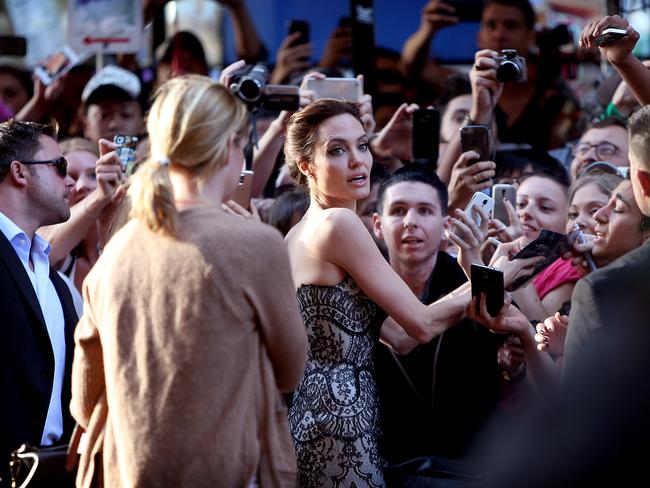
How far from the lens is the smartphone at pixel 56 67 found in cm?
629

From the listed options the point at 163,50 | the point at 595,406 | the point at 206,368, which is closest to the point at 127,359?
the point at 206,368

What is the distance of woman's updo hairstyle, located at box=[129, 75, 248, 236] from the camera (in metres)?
2.70

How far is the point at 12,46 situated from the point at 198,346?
4.46 metres

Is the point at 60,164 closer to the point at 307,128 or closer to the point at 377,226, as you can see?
the point at 307,128

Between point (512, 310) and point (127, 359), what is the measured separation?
1533 millimetres

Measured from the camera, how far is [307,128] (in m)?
3.89

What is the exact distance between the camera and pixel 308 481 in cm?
356

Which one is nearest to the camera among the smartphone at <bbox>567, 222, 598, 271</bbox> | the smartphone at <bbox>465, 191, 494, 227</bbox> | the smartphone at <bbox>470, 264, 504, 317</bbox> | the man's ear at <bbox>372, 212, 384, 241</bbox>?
the smartphone at <bbox>470, 264, 504, 317</bbox>

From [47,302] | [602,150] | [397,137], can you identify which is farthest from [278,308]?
[602,150]

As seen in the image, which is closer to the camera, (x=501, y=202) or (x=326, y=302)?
(x=326, y=302)

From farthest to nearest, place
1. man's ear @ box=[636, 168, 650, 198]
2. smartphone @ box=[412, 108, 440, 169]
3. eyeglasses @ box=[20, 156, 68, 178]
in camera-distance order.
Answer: smartphone @ box=[412, 108, 440, 169], eyeglasses @ box=[20, 156, 68, 178], man's ear @ box=[636, 168, 650, 198]

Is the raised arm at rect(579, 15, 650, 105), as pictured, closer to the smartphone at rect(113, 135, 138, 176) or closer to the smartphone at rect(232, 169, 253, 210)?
the smartphone at rect(232, 169, 253, 210)

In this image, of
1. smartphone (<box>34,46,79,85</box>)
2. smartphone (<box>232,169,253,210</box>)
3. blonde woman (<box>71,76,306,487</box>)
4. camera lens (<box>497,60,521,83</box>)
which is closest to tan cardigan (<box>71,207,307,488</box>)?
blonde woman (<box>71,76,306,487</box>)

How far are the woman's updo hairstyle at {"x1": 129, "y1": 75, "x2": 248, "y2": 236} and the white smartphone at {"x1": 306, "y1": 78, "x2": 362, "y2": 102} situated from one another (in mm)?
2033
